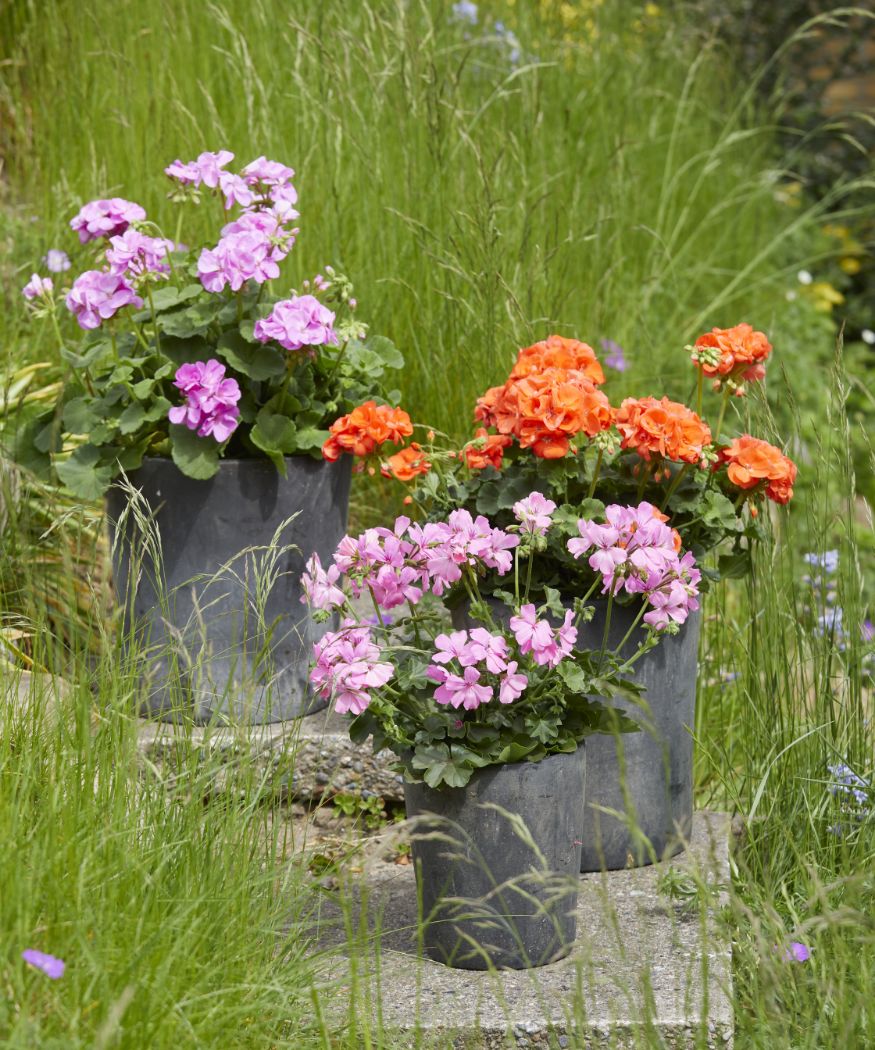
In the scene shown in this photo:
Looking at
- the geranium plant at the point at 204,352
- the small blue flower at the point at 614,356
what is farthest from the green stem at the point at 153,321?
the small blue flower at the point at 614,356

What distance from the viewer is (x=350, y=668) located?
68.6 inches

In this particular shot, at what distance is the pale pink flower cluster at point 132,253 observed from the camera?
2309 millimetres

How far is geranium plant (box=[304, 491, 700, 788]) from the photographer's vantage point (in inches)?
69.8

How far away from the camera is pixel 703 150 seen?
205 inches

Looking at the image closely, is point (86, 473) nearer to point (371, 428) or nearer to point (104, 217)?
point (104, 217)

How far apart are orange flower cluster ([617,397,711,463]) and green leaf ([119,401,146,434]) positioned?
2.90ft

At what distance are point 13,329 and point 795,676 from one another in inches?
83.0

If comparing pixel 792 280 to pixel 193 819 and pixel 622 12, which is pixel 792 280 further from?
pixel 193 819

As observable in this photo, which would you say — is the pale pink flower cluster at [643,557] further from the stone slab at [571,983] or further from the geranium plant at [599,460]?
the stone slab at [571,983]

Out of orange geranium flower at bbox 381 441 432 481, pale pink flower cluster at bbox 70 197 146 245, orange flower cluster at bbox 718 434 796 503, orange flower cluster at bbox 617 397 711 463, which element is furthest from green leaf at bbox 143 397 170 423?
orange flower cluster at bbox 718 434 796 503

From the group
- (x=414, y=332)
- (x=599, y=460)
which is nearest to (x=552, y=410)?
(x=599, y=460)

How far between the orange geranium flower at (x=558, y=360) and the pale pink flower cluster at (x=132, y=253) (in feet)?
2.36

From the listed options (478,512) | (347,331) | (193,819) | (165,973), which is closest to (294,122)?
(347,331)

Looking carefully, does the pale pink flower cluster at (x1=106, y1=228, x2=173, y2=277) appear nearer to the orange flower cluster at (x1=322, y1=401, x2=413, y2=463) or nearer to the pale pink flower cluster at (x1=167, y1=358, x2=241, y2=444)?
the pale pink flower cluster at (x1=167, y1=358, x2=241, y2=444)
